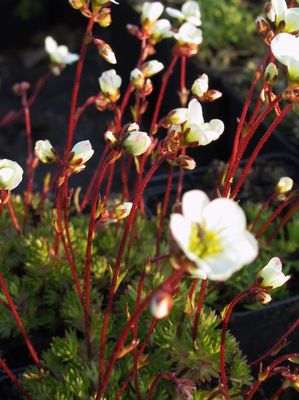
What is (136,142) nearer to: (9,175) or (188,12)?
(9,175)

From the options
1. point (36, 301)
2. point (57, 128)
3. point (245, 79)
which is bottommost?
point (57, 128)

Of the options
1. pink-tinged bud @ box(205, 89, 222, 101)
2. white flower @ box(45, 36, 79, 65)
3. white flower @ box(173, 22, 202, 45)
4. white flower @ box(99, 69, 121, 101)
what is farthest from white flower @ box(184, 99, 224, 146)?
white flower @ box(45, 36, 79, 65)

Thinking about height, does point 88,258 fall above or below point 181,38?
below

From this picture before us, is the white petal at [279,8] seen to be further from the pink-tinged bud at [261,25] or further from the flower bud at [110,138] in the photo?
the flower bud at [110,138]

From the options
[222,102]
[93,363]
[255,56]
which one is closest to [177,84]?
[222,102]

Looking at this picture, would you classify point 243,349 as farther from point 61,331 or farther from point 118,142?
point 118,142

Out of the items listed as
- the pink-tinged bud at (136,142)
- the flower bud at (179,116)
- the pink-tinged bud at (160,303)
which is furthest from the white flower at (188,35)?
the pink-tinged bud at (160,303)

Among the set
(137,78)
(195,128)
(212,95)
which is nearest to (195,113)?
(195,128)
